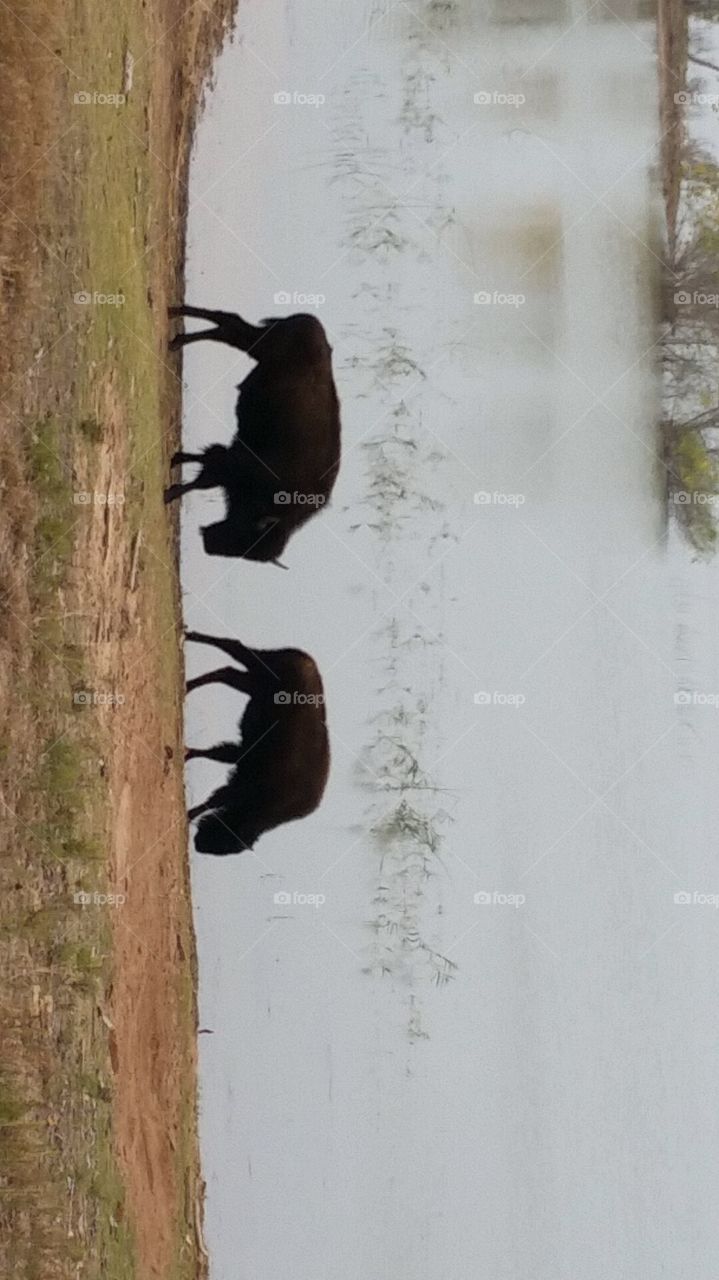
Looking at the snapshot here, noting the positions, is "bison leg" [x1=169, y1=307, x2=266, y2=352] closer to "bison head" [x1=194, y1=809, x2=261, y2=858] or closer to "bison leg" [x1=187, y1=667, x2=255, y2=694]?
"bison leg" [x1=187, y1=667, x2=255, y2=694]

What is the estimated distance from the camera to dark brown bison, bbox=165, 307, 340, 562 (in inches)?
215

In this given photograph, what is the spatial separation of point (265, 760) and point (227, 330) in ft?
Result: 6.48

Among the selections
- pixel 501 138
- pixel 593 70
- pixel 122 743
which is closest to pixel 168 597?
pixel 122 743

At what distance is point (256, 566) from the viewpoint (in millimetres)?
5480

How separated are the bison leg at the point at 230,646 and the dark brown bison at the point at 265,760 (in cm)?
1

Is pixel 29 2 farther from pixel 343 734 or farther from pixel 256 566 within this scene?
pixel 343 734

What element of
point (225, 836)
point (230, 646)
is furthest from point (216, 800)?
point (230, 646)

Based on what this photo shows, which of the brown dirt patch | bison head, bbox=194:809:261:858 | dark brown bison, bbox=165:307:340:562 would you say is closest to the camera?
the brown dirt patch

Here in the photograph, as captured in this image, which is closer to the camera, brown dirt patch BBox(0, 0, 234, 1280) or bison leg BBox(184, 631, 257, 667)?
brown dirt patch BBox(0, 0, 234, 1280)

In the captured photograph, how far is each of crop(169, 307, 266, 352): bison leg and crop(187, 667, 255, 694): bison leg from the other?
1483 mm

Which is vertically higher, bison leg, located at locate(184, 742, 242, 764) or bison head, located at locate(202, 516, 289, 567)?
bison head, located at locate(202, 516, 289, 567)

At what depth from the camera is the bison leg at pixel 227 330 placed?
5523mm

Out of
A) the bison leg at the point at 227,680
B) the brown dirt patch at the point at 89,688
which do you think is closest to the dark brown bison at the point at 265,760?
the bison leg at the point at 227,680

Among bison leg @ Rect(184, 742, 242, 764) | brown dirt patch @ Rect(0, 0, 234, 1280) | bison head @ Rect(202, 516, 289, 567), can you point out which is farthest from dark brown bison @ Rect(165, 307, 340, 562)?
bison leg @ Rect(184, 742, 242, 764)
